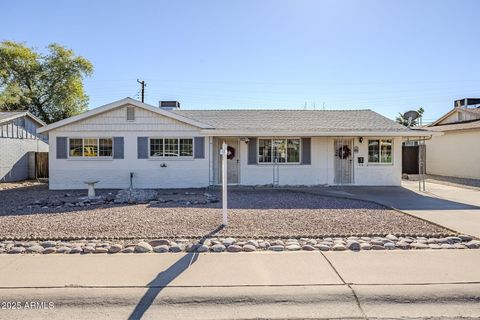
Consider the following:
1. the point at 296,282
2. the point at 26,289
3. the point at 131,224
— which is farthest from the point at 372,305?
the point at 131,224

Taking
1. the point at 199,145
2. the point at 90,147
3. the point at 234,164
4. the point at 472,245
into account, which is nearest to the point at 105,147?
the point at 90,147

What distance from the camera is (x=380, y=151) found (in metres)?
15.3

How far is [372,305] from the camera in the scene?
384 cm

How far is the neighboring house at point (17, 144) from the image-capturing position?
17766 mm

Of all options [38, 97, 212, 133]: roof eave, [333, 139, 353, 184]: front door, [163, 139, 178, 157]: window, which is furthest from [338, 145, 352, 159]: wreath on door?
[163, 139, 178, 157]: window

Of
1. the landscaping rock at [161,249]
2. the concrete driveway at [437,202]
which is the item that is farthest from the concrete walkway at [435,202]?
the landscaping rock at [161,249]

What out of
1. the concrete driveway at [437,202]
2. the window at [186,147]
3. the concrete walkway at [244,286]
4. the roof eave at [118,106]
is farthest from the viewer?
the window at [186,147]

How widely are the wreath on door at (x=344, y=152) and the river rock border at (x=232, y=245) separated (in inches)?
351

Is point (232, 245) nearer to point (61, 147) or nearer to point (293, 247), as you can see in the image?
point (293, 247)

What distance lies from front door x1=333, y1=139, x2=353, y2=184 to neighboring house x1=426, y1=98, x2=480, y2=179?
4.84 m

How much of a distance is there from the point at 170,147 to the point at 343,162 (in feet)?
24.8

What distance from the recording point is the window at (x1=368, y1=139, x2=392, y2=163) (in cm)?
1529

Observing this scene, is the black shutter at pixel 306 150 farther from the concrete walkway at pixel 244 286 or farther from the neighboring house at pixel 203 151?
the concrete walkway at pixel 244 286

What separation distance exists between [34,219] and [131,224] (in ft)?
8.29
